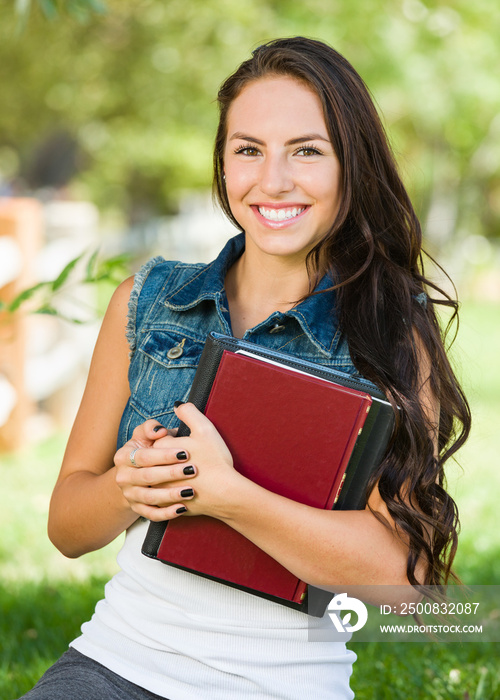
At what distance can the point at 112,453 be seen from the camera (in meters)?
2.08

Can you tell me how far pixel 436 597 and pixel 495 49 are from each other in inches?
607

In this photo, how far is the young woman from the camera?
1.66 metres

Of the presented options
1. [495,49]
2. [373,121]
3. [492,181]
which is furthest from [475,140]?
[373,121]

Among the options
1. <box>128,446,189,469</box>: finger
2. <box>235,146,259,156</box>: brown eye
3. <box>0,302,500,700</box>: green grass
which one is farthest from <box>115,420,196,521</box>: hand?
<box>0,302,500,700</box>: green grass

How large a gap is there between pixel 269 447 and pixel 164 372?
17.3 inches

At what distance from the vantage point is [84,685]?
1685 mm

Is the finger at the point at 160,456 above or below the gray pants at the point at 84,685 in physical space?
above

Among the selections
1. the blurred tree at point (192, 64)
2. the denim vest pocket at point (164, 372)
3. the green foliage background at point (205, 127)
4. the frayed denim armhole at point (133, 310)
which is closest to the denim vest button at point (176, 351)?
the denim vest pocket at point (164, 372)

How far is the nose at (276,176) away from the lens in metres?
1.88

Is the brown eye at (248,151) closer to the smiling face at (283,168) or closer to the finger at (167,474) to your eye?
the smiling face at (283,168)

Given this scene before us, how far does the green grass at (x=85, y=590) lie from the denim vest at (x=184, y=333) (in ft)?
1.34

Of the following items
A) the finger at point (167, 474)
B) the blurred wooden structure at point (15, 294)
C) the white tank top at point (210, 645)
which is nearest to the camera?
the finger at point (167, 474)

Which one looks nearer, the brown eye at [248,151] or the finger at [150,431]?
the finger at [150,431]

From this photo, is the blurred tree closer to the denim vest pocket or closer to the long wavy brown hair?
the long wavy brown hair
